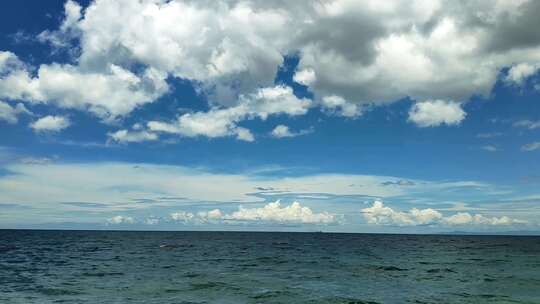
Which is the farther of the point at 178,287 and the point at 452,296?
the point at 178,287

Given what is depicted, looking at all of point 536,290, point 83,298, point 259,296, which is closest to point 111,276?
point 83,298

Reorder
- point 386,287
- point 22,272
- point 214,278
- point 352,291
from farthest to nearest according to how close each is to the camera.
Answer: point 22,272 → point 214,278 → point 386,287 → point 352,291

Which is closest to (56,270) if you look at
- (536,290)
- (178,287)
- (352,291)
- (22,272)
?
(22,272)

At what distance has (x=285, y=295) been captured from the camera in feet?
115

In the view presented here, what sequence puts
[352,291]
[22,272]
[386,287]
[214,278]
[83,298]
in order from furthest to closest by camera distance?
[22,272]
[214,278]
[386,287]
[352,291]
[83,298]

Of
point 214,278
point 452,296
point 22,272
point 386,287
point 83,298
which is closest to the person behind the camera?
point 83,298

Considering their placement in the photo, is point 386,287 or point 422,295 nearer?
point 422,295

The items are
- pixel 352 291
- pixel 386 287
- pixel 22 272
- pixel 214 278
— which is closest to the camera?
pixel 352 291

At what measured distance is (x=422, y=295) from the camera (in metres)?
35.5

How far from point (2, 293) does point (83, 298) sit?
24.3 ft

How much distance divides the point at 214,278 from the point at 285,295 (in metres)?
12.7

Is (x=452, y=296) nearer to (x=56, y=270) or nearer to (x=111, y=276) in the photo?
(x=111, y=276)

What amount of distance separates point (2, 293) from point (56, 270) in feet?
62.0

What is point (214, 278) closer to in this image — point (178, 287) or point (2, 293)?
point (178, 287)
